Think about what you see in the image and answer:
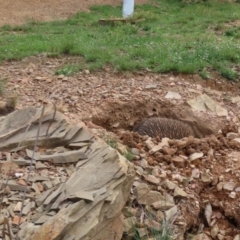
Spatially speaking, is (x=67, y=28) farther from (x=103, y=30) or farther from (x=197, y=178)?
(x=197, y=178)

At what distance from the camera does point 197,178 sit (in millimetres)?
5285

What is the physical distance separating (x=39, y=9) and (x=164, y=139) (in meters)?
8.22

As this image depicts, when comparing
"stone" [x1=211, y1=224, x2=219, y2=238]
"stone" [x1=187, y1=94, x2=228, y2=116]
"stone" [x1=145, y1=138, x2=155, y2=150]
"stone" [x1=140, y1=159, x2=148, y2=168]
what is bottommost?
"stone" [x1=211, y1=224, x2=219, y2=238]

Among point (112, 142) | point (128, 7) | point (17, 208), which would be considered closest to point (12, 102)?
point (112, 142)

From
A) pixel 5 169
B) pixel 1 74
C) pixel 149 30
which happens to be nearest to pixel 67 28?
pixel 149 30

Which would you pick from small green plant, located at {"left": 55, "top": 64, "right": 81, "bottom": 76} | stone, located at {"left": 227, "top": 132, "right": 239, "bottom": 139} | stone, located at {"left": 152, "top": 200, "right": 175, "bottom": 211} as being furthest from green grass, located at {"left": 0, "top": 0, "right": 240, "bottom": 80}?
stone, located at {"left": 152, "top": 200, "right": 175, "bottom": 211}

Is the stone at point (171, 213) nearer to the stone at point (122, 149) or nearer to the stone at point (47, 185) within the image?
the stone at point (122, 149)

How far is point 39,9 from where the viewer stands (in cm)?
1318

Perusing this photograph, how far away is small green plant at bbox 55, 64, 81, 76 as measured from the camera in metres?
7.57

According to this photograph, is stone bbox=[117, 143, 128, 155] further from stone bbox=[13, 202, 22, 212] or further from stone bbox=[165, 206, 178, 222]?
stone bbox=[13, 202, 22, 212]

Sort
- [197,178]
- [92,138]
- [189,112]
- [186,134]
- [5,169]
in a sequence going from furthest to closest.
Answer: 1. [189,112]
2. [186,134]
3. [197,178]
4. [92,138]
5. [5,169]

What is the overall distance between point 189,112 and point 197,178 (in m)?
1.59

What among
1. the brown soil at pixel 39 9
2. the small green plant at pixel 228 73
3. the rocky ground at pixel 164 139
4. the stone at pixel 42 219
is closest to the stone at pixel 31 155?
the rocky ground at pixel 164 139

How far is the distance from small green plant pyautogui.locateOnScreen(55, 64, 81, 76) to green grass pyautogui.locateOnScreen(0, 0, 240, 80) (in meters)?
0.16
